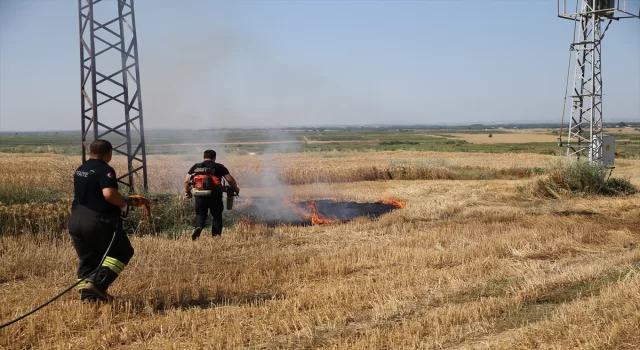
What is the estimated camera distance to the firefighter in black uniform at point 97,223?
5.84 m

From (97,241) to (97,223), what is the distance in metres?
0.21

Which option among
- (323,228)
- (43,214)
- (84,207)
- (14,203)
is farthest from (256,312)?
(14,203)

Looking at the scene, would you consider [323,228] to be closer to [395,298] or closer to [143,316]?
[395,298]

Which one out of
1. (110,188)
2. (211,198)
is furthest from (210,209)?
(110,188)

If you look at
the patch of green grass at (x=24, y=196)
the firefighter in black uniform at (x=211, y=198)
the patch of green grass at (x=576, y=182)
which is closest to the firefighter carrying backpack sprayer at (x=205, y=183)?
the firefighter in black uniform at (x=211, y=198)

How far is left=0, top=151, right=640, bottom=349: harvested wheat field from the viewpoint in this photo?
5.19 meters

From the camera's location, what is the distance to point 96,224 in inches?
230

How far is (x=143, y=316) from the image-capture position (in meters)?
5.94

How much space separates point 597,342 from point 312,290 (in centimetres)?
349

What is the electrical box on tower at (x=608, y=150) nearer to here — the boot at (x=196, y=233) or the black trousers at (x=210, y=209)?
the black trousers at (x=210, y=209)

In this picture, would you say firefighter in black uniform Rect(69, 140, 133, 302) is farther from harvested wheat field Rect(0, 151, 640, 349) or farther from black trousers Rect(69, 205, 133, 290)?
harvested wheat field Rect(0, 151, 640, 349)

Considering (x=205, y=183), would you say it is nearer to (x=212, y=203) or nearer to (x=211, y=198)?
(x=211, y=198)

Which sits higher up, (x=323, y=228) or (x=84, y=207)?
(x=84, y=207)

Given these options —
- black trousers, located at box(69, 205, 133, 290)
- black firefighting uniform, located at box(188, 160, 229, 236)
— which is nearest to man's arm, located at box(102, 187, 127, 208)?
black trousers, located at box(69, 205, 133, 290)
